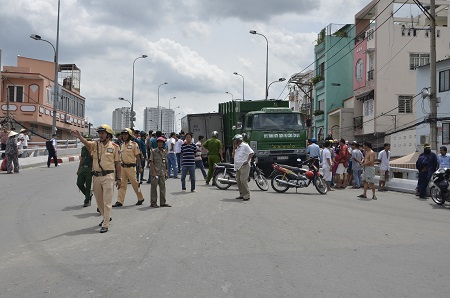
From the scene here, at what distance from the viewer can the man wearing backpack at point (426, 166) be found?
14.4 m

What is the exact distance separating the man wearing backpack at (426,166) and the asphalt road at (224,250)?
109 inches

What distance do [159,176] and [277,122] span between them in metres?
10.2

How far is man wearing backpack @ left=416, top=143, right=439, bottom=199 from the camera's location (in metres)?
14.4

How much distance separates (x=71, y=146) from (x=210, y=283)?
A: 37.8 meters

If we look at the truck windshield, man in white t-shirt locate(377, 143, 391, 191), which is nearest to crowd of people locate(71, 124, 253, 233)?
the truck windshield

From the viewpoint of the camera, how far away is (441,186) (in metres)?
12.7

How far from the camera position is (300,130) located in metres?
20.4

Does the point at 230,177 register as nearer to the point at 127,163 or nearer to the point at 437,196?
the point at 127,163

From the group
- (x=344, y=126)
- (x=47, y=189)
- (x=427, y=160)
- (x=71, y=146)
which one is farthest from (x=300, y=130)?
(x=71, y=146)

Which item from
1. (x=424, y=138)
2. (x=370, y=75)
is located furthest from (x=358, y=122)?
(x=424, y=138)

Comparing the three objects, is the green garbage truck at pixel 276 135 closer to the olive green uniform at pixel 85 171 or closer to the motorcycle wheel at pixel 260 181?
the motorcycle wheel at pixel 260 181

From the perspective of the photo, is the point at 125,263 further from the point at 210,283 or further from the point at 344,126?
the point at 344,126

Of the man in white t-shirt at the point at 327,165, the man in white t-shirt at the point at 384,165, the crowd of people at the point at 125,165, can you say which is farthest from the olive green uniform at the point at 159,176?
the man in white t-shirt at the point at 384,165

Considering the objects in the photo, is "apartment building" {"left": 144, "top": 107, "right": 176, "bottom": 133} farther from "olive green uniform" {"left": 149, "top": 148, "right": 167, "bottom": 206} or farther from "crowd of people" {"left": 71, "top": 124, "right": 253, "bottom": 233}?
"olive green uniform" {"left": 149, "top": 148, "right": 167, "bottom": 206}
